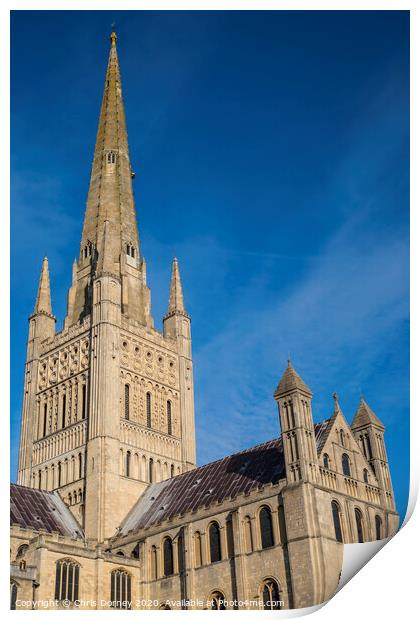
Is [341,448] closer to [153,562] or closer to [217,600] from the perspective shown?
[217,600]

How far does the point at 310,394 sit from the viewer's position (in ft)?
153

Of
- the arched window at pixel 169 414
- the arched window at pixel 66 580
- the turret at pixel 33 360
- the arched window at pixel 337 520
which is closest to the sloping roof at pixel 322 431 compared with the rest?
the arched window at pixel 337 520

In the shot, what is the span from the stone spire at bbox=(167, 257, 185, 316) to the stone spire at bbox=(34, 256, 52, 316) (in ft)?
37.0

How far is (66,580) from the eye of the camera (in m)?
45.7

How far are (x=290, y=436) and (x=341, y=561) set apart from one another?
25.2 ft

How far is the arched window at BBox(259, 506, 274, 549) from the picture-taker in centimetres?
4450

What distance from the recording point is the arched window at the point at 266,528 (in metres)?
44.5

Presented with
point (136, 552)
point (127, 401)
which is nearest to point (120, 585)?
point (136, 552)

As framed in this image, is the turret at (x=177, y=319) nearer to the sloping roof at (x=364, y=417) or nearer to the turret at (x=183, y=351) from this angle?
the turret at (x=183, y=351)

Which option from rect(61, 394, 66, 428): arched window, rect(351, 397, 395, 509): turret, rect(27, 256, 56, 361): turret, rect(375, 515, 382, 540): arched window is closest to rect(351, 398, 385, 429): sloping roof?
rect(351, 397, 395, 509): turret

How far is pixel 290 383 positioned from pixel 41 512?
22686 mm
